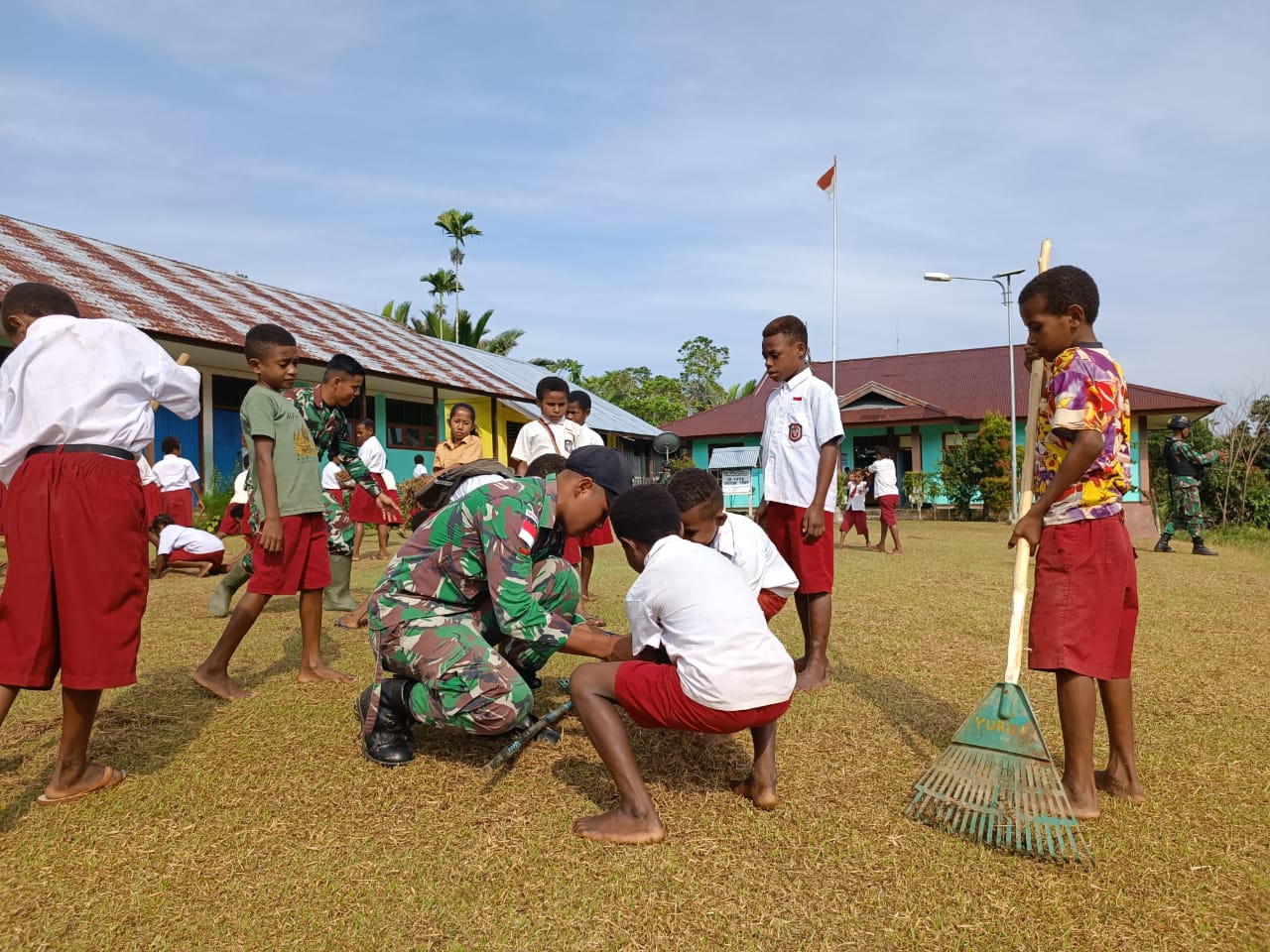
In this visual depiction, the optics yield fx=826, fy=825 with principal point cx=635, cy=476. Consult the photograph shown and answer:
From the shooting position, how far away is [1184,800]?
277cm

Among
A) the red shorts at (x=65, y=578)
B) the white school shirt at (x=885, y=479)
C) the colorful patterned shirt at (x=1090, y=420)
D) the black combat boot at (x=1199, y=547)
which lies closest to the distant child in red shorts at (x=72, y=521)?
the red shorts at (x=65, y=578)

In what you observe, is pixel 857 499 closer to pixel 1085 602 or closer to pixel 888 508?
pixel 888 508

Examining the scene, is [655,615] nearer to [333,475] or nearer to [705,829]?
[705,829]

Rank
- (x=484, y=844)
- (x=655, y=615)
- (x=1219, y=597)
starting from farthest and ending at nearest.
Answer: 1. (x=1219, y=597)
2. (x=655, y=615)
3. (x=484, y=844)

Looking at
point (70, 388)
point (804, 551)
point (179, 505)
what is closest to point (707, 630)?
point (804, 551)

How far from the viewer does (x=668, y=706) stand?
2.55 m

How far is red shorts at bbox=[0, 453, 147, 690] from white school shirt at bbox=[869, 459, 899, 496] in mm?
11314

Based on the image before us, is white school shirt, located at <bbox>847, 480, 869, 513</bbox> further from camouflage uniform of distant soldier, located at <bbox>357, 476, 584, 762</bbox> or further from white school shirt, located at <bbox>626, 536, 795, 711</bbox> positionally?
white school shirt, located at <bbox>626, 536, 795, 711</bbox>

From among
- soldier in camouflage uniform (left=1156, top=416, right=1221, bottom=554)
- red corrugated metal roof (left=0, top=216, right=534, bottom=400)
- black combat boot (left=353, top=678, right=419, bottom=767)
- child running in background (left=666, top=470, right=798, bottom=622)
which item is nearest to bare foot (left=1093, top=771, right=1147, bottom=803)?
child running in background (left=666, top=470, right=798, bottom=622)

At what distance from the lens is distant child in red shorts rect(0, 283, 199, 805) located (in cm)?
264

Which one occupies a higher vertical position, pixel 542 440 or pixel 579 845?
pixel 542 440

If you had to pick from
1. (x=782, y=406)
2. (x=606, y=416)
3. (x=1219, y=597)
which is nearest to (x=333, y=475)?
(x=782, y=406)

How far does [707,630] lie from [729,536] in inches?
41.8

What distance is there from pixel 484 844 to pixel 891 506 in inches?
429
